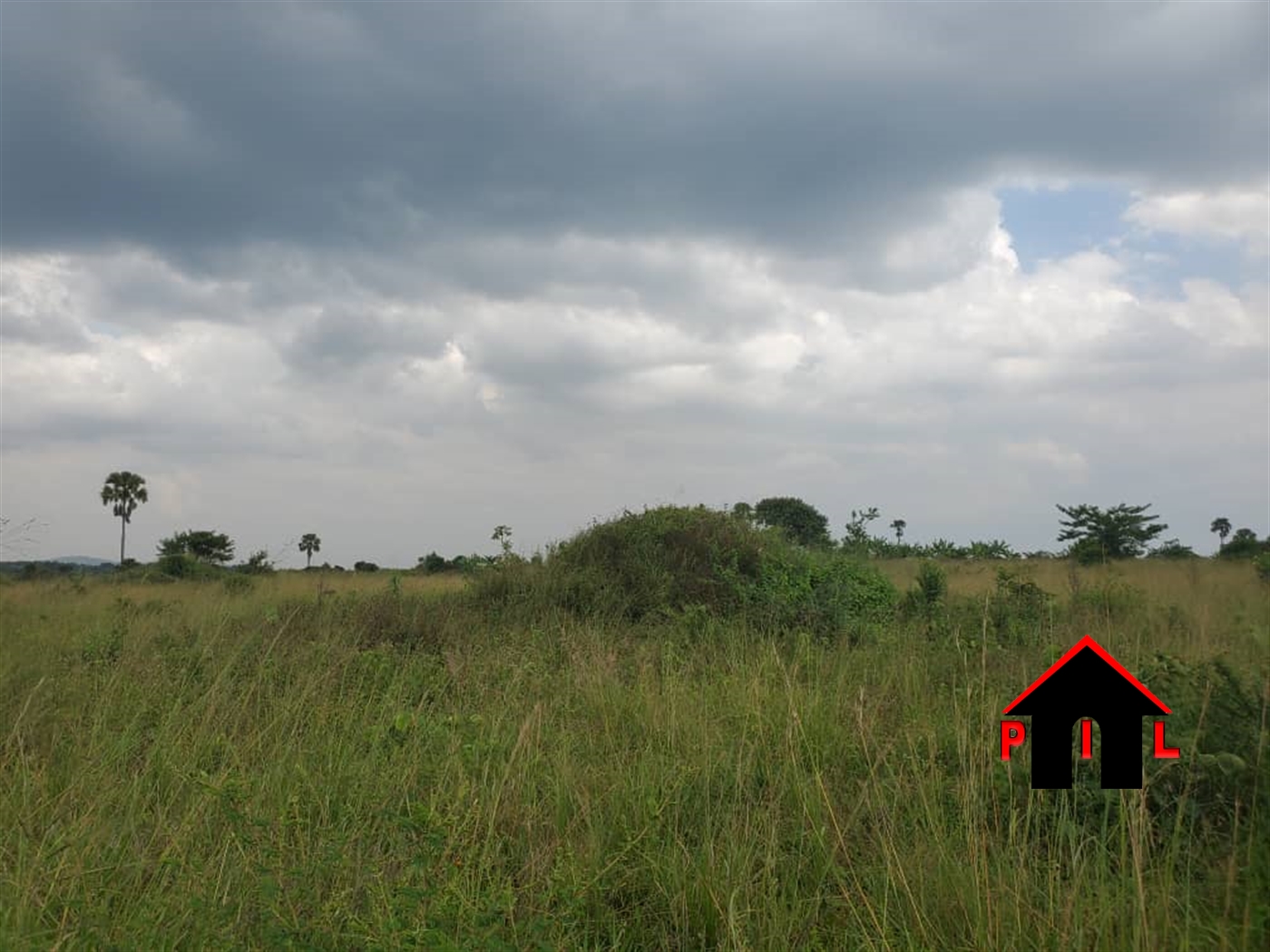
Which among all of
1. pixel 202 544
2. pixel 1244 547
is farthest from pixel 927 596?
pixel 202 544

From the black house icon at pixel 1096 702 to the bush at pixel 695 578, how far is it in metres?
6.23

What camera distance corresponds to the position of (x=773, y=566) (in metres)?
11.7

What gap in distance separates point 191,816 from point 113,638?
17.2 ft

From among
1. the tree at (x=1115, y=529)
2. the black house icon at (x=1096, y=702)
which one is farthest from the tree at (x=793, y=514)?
the black house icon at (x=1096, y=702)

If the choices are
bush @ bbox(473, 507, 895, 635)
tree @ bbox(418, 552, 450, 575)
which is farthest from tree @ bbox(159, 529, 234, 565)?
bush @ bbox(473, 507, 895, 635)

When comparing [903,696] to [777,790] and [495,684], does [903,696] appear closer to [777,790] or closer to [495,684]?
[777,790]

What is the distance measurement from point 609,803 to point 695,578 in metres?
6.71

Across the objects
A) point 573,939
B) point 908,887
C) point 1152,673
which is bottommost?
point 573,939

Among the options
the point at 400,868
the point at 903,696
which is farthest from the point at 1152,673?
the point at 400,868

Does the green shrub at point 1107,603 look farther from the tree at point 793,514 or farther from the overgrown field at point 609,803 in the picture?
the tree at point 793,514

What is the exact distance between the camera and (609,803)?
186 inches

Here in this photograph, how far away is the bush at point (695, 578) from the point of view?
1059 centimetres

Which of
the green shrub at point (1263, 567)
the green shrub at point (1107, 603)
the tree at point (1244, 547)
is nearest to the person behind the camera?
the green shrub at point (1107, 603)

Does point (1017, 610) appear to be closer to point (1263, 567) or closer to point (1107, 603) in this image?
point (1107, 603)
